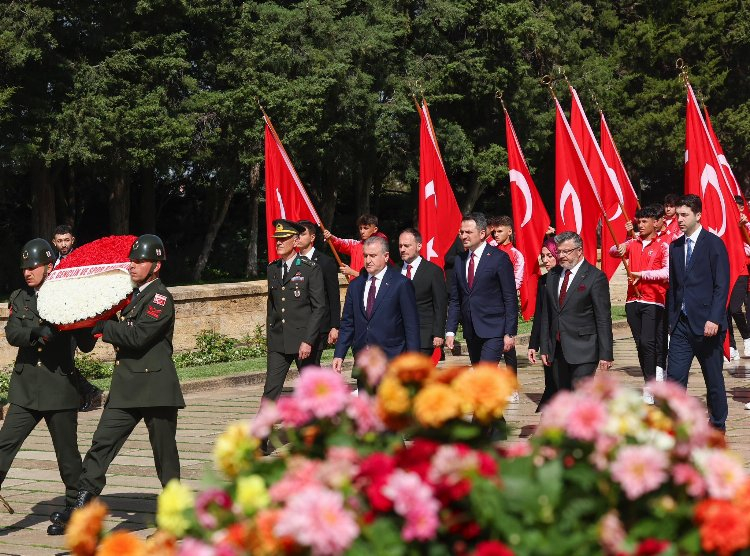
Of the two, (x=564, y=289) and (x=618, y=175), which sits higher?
(x=618, y=175)

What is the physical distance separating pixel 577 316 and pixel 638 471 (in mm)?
7069

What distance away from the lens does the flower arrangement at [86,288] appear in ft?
24.0

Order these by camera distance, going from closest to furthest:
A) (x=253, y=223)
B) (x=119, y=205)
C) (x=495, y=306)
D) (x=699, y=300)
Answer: (x=699, y=300) → (x=495, y=306) → (x=119, y=205) → (x=253, y=223)

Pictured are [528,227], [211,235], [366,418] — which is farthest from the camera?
[211,235]

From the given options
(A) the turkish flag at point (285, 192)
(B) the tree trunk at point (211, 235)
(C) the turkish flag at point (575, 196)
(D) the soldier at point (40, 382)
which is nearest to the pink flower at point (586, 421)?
(D) the soldier at point (40, 382)

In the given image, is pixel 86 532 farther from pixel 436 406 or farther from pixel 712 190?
pixel 712 190

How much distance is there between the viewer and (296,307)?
10.5 m

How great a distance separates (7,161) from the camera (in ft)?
87.1

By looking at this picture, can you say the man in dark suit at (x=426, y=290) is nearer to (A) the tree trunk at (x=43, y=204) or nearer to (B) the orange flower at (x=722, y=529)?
(B) the orange flower at (x=722, y=529)

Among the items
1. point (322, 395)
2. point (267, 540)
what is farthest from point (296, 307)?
point (267, 540)

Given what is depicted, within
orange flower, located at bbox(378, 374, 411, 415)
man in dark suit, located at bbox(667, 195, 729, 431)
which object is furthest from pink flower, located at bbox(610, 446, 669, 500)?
man in dark suit, located at bbox(667, 195, 729, 431)

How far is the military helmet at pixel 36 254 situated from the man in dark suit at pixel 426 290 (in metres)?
3.67

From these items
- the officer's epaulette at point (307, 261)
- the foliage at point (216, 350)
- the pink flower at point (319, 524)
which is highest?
the pink flower at point (319, 524)

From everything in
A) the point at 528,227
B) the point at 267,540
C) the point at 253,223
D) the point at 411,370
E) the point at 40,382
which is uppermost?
the point at 411,370
